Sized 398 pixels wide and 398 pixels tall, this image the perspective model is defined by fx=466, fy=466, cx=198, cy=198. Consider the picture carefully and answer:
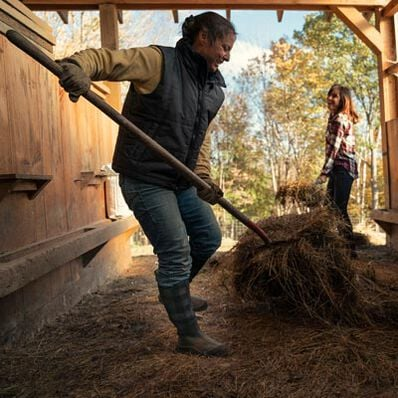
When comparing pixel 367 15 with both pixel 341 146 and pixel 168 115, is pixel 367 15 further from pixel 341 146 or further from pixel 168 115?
pixel 168 115

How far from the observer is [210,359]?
7.75ft

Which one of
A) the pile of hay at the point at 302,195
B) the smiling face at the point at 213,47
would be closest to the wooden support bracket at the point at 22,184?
the smiling face at the point at 213,47

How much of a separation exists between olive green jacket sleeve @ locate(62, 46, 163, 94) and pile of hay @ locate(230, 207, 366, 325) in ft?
4.23

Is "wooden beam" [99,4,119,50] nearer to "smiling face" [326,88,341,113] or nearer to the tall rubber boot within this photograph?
"smiling face" [326,88,341,113]

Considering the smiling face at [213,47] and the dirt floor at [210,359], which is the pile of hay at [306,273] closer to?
the dirt floor at [210,359]

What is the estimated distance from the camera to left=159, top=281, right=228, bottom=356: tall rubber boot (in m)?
2.42

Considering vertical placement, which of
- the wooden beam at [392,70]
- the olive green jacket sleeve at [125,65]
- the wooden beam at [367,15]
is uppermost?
the wooden beam at [367,15]

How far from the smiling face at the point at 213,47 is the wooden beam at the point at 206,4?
3657 mm

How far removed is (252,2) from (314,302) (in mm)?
4237

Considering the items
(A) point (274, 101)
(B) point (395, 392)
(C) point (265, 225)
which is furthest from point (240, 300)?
(A) point (274, 101)

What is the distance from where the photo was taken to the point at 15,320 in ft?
8.84

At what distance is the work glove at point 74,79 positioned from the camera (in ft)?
6.41

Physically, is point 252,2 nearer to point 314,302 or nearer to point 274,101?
point 314,302

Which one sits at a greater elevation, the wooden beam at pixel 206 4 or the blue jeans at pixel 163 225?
the wooden beam at pixel 206 4
